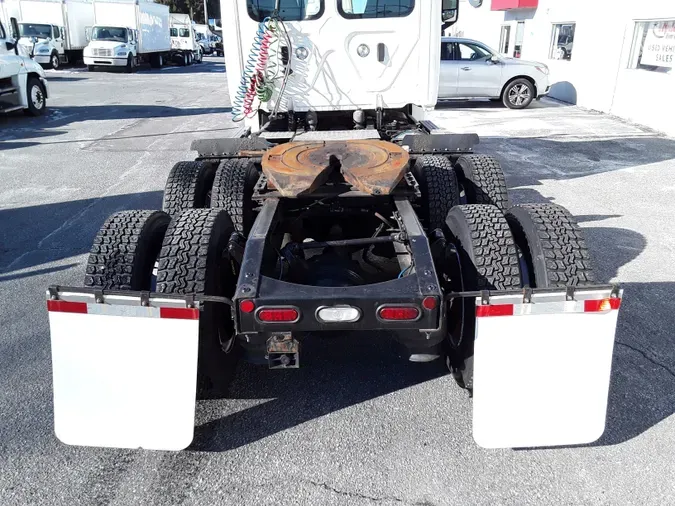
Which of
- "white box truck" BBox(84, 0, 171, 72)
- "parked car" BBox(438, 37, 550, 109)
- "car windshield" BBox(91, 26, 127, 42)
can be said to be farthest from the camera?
"car windshield" BBox(91, 26, 127, 42)

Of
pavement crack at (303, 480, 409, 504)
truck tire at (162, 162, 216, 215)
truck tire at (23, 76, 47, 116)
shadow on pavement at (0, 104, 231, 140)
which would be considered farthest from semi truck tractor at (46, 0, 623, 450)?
truck tire at (23, 76, 47, 116)

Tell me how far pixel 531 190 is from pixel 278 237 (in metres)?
4.66

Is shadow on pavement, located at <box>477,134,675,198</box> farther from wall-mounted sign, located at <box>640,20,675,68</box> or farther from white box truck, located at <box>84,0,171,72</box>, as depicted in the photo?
white box truck, located at <box>84,0,171,72</box>

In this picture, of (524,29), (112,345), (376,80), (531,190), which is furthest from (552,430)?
(524,29)

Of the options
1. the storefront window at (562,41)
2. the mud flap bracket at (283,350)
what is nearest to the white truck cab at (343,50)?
the mud flap bracket at (283,350)

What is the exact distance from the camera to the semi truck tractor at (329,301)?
7.79ft

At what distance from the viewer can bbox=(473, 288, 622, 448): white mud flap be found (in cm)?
236

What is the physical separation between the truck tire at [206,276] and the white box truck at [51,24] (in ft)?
85.7

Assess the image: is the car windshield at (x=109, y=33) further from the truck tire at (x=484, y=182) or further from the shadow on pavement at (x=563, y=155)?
the truck tire at (x=484, y=182)

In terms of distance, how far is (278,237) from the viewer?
3.59 m

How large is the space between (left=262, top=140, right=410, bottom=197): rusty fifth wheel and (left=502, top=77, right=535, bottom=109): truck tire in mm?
11437

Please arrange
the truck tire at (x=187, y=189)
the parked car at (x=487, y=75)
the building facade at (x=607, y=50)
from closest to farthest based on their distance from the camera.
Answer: the truck tire at (x=187, y=189), the building facade at (x=607, y=50), the parked car at (x=487, y=75)

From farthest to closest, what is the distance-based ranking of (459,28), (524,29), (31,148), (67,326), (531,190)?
(459,28), (524,29), (31,148), (531,190), (67,326)

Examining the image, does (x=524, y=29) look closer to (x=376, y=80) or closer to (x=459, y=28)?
(x=459, y=28)
